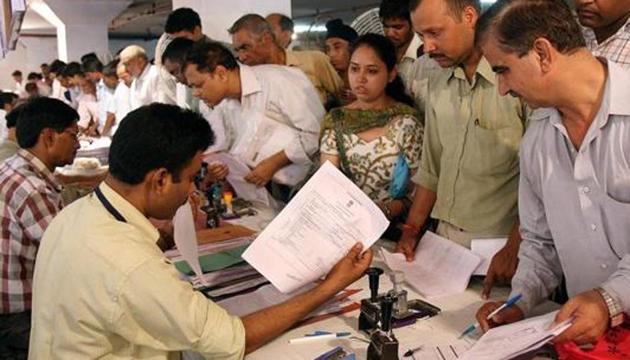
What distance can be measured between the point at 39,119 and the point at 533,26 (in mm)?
1994

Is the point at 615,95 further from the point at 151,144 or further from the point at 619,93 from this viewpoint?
the point at 151,144

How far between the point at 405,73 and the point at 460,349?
4.19ft

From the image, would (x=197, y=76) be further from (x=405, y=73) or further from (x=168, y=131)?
(x=168, y=131)

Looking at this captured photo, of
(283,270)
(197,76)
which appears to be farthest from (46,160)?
(283,270)

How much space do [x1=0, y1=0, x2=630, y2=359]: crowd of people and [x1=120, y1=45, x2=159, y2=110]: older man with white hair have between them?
280 cm

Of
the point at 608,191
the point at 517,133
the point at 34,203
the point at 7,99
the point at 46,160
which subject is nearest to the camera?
the point at 608,191

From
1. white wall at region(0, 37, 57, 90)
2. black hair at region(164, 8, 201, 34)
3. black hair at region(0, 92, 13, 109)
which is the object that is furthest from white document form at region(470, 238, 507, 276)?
white wall at region(0, 37, 57, 90)

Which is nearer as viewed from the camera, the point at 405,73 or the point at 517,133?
the point at 517,133

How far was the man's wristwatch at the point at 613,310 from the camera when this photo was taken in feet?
3.40

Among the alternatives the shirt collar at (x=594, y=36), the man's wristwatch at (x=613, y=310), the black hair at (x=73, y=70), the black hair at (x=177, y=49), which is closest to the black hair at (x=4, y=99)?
the black hair at (x=73, y=70)

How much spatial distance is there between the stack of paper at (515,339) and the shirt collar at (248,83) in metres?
1.72

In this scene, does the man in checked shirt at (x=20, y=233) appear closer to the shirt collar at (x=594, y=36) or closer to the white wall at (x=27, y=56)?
the shirt collar at (x=594, y=36)

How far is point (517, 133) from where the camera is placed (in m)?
1.59

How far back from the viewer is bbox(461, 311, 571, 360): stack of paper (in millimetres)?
990
